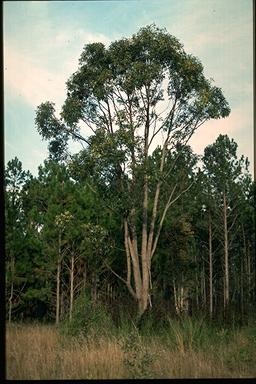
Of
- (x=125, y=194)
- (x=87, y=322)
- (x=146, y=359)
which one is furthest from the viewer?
(x=125, y=194)

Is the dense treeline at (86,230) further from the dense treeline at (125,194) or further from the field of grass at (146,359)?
the field of grass at (146,359)

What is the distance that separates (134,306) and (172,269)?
501 inches

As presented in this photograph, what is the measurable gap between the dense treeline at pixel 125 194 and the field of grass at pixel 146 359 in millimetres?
1732

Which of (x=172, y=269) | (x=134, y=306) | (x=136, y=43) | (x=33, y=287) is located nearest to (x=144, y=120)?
(x=136, y=43)

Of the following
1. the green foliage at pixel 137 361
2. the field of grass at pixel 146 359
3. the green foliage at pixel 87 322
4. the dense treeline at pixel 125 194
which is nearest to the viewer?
the green foliage at pixel 137 361

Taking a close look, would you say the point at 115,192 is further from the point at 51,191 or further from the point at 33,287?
the point at 33,287

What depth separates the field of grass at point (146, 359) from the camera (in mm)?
6055

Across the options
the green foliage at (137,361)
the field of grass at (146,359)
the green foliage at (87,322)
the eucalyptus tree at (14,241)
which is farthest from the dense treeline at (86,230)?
the green foliage at (137,361)

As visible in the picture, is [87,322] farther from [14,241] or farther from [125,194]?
[14,241]

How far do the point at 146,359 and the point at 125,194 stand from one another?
8.84m

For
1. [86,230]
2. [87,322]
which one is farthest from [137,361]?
[86,230]

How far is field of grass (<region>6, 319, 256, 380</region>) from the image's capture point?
605cm

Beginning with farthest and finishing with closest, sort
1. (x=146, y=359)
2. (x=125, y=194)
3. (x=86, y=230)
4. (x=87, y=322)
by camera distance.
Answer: (x=86, y=230) → (x=125, y=194) → (x=87, y=322) → (x=146, y=359)

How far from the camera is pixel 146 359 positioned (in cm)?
615
